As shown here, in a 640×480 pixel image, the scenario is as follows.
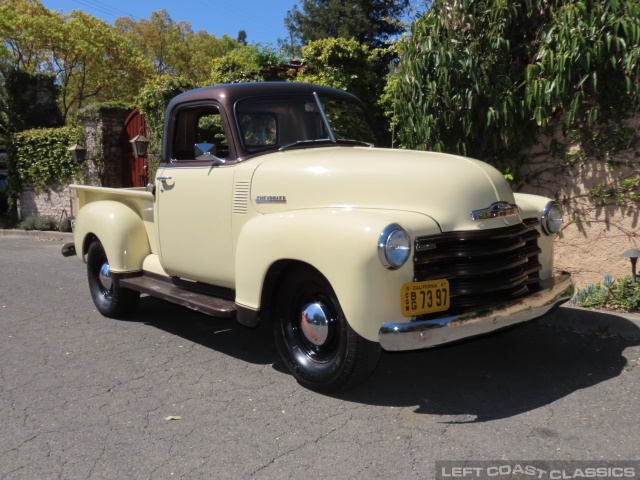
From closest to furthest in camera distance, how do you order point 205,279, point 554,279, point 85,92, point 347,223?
point 347,223
point 554,279
point 205,279
point 85,92

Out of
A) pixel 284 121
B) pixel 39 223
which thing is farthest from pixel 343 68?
pixel 39 223

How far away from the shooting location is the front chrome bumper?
3.19 m

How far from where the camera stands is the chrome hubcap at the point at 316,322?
370cm

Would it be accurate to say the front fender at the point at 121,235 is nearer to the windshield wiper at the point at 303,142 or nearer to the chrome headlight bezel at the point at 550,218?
the windshield wiper at the point at 303,142

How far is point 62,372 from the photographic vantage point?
4.34 m

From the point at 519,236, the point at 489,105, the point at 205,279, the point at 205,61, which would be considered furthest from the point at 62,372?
the point at 205,61

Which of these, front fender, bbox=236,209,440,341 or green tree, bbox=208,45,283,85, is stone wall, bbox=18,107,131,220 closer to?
green tree, bbox=208,45,283,85

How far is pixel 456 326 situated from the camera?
328 centimetres

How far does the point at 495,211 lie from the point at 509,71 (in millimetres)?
3014

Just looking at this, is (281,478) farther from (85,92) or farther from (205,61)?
(205,61)

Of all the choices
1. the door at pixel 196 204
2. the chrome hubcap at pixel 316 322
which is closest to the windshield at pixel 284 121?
the door at pixel 196 204

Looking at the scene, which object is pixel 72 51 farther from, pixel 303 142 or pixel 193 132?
pixel 303 142

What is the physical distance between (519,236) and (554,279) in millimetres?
526

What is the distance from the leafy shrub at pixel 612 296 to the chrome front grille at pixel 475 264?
5.74 feet
